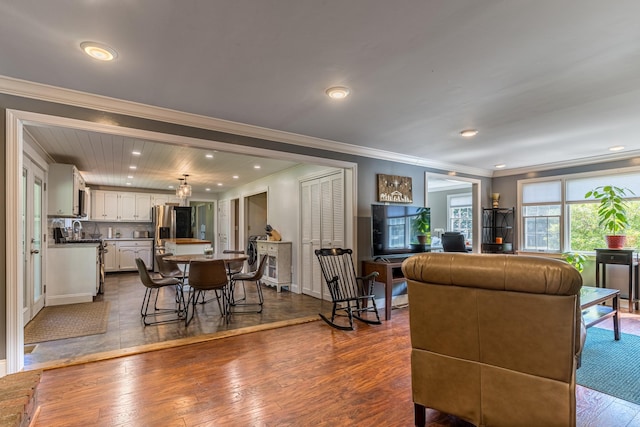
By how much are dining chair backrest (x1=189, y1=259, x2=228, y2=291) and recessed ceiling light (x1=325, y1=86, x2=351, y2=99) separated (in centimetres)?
243

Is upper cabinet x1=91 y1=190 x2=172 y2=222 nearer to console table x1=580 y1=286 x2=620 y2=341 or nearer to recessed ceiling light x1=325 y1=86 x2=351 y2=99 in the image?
recessed ceiling light x1=325 y1=86 x2=351 y2=99

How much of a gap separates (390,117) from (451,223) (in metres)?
6.25

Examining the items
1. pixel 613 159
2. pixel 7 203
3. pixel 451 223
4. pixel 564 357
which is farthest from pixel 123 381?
pixel 451 223

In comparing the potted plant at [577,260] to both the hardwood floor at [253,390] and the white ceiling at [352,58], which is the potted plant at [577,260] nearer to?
the white ceiling at [352,58]

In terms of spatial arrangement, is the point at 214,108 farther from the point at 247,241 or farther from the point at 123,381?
the point at 247,241

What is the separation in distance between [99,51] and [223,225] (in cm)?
813

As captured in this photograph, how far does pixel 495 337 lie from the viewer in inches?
66.4

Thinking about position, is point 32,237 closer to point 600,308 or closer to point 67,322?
point 67,322

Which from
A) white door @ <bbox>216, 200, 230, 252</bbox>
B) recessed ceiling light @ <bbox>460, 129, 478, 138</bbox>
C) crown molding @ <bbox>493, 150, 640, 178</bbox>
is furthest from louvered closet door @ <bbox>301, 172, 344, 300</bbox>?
white door @ <bbox>216, 200, 230, 252</bbox>

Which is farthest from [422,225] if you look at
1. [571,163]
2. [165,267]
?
[165,267]

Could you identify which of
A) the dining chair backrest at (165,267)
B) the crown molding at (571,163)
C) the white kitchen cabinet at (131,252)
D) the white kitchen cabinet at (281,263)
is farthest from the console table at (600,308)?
the white kitchen cabinet at (131,252)

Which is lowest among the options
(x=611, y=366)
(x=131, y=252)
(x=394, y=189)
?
(x=611, y=366)

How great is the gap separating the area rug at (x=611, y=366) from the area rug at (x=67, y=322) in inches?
188

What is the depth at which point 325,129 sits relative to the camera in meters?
3.78
